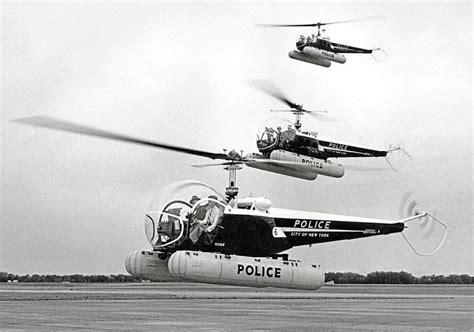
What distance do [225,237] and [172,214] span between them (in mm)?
2732

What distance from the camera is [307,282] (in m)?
35.9

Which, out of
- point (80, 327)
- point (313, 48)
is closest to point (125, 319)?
point (80, 327)

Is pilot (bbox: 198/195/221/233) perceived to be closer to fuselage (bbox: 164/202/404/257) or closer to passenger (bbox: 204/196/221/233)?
passenger (bbox: 204/196/221/233)

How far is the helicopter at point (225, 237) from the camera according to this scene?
109ft

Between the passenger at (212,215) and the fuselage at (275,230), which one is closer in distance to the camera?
the passenger at (212,215)

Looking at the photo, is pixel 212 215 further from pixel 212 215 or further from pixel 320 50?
pixel 320 50

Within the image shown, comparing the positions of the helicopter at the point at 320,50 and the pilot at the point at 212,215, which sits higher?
the helicopter at the point at 320,50

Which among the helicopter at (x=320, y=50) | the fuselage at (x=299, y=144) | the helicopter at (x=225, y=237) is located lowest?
the helicopter at (x=225, y=237)

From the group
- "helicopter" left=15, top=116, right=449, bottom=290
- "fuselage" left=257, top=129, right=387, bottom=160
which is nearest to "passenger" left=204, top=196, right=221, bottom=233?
"helicopter" left=15, top=116, right=449, bottom=290

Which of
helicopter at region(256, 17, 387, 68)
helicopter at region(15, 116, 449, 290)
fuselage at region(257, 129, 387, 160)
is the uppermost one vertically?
helicopter at region(256, 17, 387, 68)

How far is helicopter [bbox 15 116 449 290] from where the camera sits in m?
33.2

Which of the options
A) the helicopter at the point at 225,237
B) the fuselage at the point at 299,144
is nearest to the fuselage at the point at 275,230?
the helicopter at the point at 225,237

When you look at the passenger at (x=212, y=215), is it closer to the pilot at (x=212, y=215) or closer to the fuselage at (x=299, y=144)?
the pilot at (x=212, y=215)

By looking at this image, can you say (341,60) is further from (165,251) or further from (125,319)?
(125,319)
